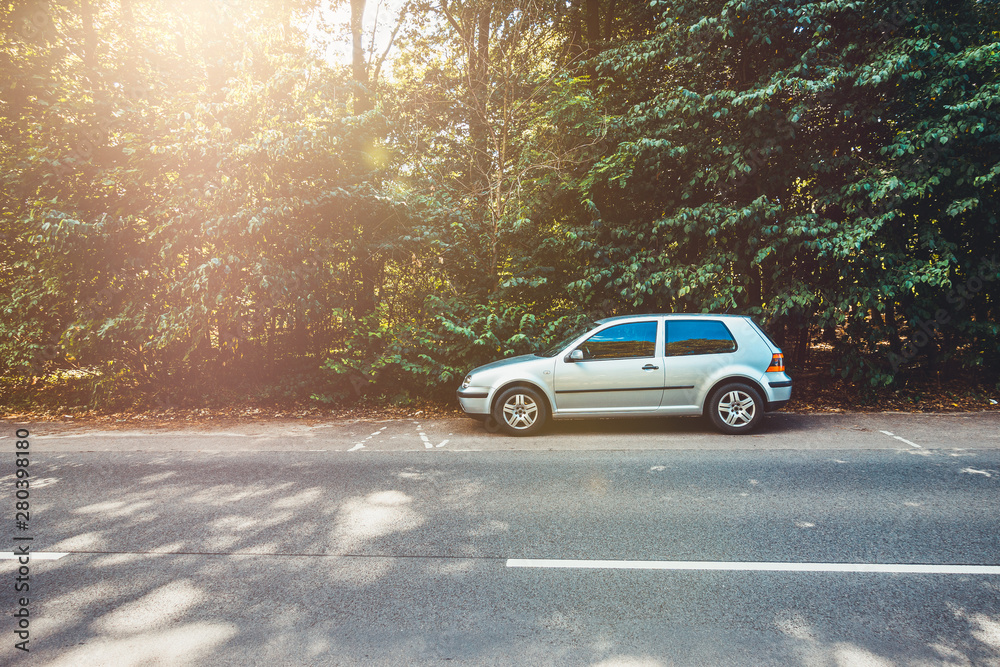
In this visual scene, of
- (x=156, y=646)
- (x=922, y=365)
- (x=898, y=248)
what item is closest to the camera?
(x=156, y=646)

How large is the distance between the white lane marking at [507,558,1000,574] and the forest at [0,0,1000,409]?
6160 mm

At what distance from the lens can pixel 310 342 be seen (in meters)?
11.2

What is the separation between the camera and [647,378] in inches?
312

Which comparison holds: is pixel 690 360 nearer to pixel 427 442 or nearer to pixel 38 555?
pixel 427 442

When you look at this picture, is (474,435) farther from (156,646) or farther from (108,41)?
(108,41)

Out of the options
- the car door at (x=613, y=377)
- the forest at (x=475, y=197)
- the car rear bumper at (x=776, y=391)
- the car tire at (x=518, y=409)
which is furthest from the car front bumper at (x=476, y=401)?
the car rear bumper at (x=776, y=391)

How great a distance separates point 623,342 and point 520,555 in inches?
179

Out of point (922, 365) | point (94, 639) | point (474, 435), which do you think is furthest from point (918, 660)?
point (922, 365)

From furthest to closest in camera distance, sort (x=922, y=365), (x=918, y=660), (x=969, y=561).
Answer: (x=922, y=365), (x=969, y=561), (x=918, y=660)

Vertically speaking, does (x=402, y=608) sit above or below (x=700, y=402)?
below

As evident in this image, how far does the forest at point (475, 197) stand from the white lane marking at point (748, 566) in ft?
20.2

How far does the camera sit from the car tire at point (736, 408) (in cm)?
784

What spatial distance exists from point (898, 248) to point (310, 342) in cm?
1093

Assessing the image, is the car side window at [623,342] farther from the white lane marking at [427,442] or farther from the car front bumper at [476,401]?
the white lane marking at [427,442]
